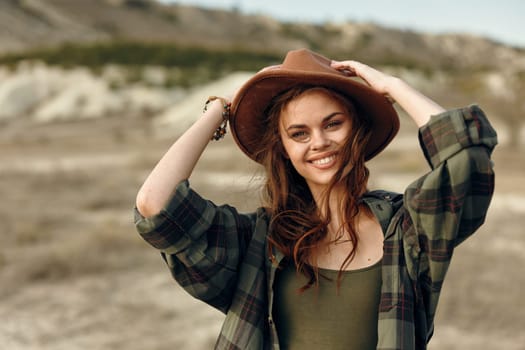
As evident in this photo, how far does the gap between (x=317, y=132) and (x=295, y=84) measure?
0.17 metres

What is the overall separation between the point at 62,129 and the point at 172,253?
72.2ft

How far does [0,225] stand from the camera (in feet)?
25.5

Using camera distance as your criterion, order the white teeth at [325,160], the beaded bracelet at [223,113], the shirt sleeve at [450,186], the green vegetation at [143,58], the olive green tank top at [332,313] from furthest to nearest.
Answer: the green vegetation at [143,58] → the beaded bracelet at [223,113] → the white teeth at [325,160] → the olive green tank top at [332,313] → the shirt sleeve at [450,186]

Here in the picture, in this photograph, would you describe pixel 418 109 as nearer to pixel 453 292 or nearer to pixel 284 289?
pixel 284 289

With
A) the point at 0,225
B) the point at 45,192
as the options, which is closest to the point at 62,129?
the point at 45,192

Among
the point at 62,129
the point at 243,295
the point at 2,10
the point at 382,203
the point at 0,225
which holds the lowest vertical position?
the point at 243,295

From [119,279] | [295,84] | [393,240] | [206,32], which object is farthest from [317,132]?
[206,32]

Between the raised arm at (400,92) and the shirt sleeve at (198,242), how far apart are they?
0.62 meters

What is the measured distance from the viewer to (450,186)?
1409 millimetres

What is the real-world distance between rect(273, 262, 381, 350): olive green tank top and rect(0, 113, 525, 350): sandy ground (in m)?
0.52

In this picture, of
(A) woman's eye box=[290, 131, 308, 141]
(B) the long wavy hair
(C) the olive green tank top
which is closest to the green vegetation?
(B) the long wavy hair

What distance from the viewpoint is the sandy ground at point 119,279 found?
4594mm

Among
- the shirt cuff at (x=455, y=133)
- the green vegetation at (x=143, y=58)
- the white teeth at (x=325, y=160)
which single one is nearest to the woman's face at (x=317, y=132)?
the white teeth at (x=325, y=160)

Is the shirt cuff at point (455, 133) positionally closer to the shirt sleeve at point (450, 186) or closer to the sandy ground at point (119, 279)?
the shirt sleeve at point (450, 186)
